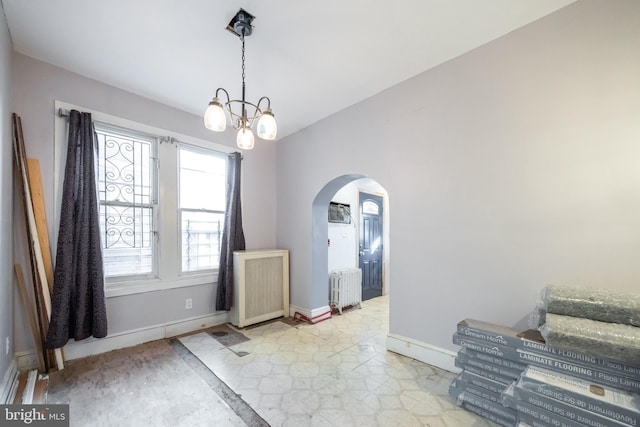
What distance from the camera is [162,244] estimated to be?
306 centimetres

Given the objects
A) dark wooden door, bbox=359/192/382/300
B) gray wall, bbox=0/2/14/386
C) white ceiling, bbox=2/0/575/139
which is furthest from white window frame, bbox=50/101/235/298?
dark wooden door, bbox=359/192/382/300

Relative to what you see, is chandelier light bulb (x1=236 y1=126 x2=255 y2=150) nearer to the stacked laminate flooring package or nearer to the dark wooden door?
the stacked laminate flooring package

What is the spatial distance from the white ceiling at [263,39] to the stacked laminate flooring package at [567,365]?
204 cm

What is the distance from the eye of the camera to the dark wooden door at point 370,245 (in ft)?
16.3

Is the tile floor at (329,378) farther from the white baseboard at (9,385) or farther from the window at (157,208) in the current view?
the white baseboard at (9,385)

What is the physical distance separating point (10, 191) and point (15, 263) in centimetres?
63

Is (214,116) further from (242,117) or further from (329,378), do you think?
(329,378)

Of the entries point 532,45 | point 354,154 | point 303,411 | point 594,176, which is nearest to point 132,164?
point 354,154

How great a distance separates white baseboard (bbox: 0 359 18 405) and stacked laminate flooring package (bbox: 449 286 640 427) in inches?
127

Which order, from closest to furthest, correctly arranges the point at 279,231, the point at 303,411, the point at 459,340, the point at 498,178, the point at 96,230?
the point at 303,411
the point at 459,340
the point at 498,178
the point at 96,230
the point at 279,231

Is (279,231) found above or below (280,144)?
below

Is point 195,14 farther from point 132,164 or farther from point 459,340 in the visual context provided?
point 459,340

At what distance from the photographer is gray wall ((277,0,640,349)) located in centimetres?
164

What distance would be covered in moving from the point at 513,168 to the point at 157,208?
361 centimetres
